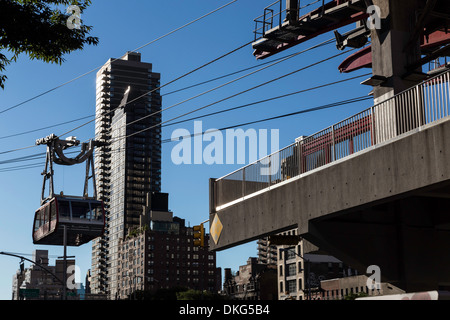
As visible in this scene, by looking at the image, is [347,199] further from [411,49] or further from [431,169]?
[411,49]

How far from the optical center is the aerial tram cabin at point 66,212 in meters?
59.5

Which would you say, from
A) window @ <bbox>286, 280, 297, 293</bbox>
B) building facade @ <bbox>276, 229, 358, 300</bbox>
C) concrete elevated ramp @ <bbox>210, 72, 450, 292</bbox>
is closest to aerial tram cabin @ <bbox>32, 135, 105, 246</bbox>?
concrete elevated ramp @ <bbox>210, 72, 450, 292</bbox>

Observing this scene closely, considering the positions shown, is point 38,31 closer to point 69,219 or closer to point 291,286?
point 69,219

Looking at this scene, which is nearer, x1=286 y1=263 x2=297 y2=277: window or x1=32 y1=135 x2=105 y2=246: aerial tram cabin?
x1=32 y1=135 x2=105 y2=246: aerial tram cabin

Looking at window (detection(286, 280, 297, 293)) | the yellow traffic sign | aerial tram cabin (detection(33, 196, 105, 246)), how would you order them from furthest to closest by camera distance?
window (detection(286, 280, 297, 293)) → aerial tram cabin (detection(33, 196, 105, 246)) → the yellow traffic sign

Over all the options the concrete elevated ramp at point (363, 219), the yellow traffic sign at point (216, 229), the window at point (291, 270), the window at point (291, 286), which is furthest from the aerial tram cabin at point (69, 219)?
the window at point (291, 270)

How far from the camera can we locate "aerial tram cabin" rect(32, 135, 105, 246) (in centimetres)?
5953

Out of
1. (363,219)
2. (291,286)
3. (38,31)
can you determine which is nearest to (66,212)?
(363,219)

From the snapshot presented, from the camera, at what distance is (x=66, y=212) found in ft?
196

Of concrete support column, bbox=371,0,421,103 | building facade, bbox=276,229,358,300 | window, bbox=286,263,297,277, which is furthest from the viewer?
window, bbox=286,263,297,277

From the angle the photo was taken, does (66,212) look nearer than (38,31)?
No

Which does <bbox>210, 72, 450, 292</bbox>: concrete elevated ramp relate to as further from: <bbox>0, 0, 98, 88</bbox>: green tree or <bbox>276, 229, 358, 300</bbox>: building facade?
<bbox>276, 229, 358, 300</bbox>: building facade

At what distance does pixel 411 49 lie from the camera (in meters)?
21.5
